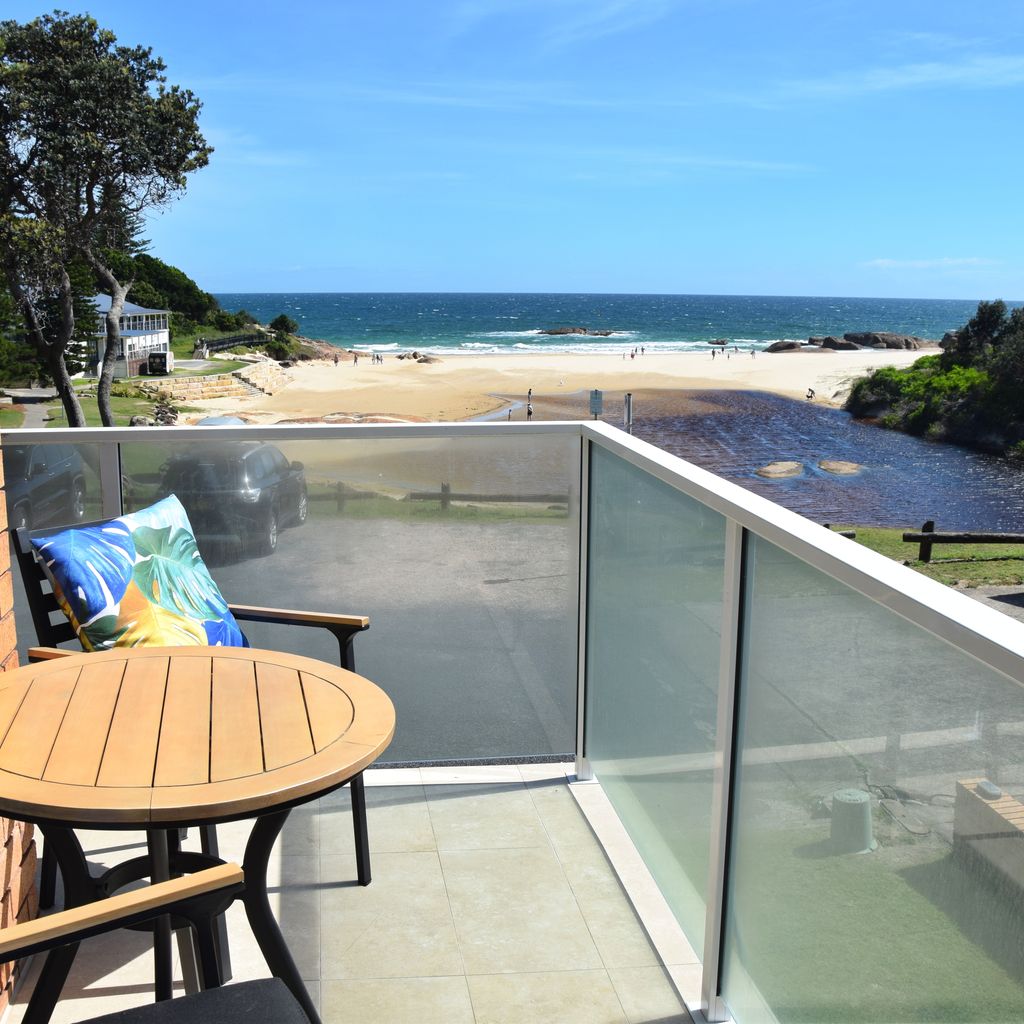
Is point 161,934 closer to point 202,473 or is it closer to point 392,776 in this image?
point 392,776

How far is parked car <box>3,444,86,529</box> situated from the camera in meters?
2.79

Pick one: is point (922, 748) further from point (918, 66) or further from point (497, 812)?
point (918, 66)

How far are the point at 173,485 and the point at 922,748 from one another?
91.5 inches

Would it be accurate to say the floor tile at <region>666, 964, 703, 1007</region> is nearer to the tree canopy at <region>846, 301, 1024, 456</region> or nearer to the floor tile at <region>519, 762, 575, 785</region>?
the floor tile at <region>519, 762, 575, 785</region>

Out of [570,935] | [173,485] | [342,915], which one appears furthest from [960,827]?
[173,485]

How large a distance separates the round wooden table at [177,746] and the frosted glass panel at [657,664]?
639 millimetres

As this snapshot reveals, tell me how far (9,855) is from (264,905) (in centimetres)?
68

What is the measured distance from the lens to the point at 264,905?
1681mm

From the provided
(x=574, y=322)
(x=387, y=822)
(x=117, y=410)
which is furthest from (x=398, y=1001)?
(x=574, y=322)

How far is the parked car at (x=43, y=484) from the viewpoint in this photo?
2787mm

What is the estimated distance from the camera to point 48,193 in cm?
2209

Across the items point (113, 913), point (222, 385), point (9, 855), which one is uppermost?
point (113, 913)

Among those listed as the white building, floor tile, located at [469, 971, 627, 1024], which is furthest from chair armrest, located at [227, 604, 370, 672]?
the white building

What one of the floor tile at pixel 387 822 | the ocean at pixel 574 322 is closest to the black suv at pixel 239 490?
the floor tile at pixel 387 822
